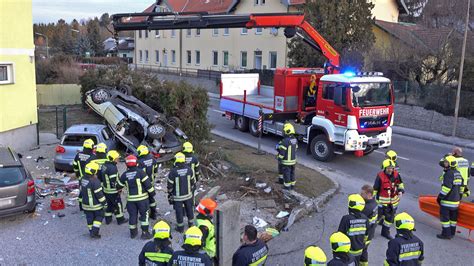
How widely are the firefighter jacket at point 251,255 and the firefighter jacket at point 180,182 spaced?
3026 mm

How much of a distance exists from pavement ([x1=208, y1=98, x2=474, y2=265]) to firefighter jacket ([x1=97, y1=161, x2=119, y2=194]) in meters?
3.21

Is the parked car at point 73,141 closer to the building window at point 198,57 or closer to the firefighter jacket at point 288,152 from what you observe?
the firefighter jacket at point 288,152

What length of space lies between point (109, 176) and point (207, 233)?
316 centimetres

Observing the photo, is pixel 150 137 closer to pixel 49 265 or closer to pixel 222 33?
pixel 49 265

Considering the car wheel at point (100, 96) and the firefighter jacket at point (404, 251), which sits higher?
the car wheel at point (100, 96)

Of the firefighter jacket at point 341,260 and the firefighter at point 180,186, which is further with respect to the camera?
the firefighter at point 180,186

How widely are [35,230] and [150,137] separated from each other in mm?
4534

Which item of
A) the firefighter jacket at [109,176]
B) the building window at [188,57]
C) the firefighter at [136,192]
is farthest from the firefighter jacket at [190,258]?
the building window at [188,57]

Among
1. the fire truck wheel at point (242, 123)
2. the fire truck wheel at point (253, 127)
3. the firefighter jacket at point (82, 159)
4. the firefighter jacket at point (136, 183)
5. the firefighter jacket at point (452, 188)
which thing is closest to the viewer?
the firefighter jacket at point (136, 183)

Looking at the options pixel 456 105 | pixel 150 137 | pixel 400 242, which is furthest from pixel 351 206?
pixel 456 105

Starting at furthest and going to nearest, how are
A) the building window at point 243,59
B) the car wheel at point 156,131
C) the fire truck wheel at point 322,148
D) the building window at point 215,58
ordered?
the building window at point 215,58
the building window at point 243,59
the fire truck wheel at point 322,148
the car wheel at point 156,131

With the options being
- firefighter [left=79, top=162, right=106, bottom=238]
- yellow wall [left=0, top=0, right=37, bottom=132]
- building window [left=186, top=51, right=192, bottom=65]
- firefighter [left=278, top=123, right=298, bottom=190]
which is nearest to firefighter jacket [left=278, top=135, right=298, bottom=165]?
firefighter [left=278, top=123, right=298, bottom=190]

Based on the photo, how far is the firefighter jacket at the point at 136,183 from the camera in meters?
7.75

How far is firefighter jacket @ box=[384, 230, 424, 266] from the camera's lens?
5.52 meters
